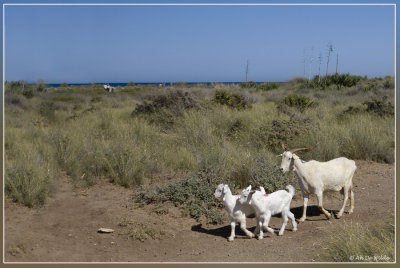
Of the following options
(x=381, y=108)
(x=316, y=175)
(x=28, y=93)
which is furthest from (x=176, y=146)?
(x=28, y=93)

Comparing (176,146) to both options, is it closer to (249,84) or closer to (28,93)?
(28,93)

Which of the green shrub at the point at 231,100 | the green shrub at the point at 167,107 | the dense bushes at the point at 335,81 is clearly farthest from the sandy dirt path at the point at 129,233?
the dense bushes at the point at 335,81

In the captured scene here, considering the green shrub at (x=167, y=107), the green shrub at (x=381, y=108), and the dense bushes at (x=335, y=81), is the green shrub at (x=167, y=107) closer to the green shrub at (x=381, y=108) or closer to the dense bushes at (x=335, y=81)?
the green shrub at (x=381, y=108)

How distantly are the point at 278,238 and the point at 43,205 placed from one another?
3.89m

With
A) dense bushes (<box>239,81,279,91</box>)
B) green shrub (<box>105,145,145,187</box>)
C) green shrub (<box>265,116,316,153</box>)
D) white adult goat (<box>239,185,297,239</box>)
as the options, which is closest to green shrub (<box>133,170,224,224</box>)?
green shrub (<box>105,145,145,187</box>)

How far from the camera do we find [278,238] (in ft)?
24.4

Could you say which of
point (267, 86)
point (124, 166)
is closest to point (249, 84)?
point (267, 86)

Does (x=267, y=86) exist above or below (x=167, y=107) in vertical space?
above

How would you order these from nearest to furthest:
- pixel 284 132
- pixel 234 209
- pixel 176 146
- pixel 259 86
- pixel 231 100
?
pixel 234 209
pixel 176 146
pixel 284 132
pixel 231 100
pixel 259 86

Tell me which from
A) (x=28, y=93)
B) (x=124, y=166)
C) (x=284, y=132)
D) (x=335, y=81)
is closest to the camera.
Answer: (x=124, y=166)

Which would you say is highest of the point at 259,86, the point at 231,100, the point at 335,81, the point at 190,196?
the point at 335,81

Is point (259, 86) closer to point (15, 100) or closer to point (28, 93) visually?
point (28, 93)

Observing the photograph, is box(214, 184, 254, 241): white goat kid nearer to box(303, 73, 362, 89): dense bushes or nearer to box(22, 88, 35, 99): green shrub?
box(22, 88, 35, 99): green shrub

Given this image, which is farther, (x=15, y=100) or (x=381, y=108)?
(x=15, y=100)
